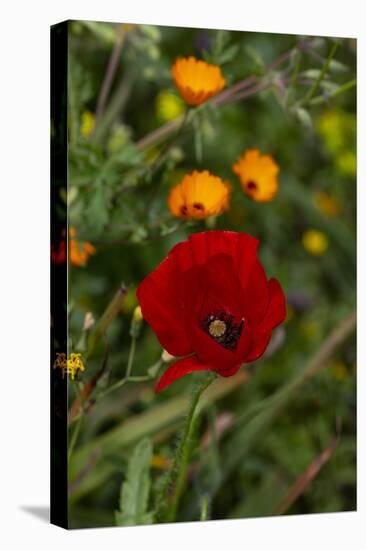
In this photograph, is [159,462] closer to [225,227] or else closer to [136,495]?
[136,495]

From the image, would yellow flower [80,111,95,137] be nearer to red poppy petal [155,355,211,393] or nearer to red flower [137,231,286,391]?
red flower [137,231,286,391]

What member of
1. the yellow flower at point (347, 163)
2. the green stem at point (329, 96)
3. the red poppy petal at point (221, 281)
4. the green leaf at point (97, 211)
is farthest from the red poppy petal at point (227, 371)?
the yellow flower at point (347, 163)

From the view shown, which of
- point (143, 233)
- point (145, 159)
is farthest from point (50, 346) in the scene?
point (145, 159)

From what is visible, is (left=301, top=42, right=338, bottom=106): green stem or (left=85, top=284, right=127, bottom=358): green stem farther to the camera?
(left=301, top=42, right=338, bottom=106): green stem

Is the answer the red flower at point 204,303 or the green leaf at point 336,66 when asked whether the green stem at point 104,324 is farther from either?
the green leaf at point 336,66

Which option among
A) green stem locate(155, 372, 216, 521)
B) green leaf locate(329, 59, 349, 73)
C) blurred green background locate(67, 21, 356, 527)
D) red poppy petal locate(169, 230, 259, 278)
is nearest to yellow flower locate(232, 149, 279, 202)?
blurred green background locate(67, 21, 356, 527)

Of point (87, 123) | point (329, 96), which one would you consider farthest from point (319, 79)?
point (87, 123)
